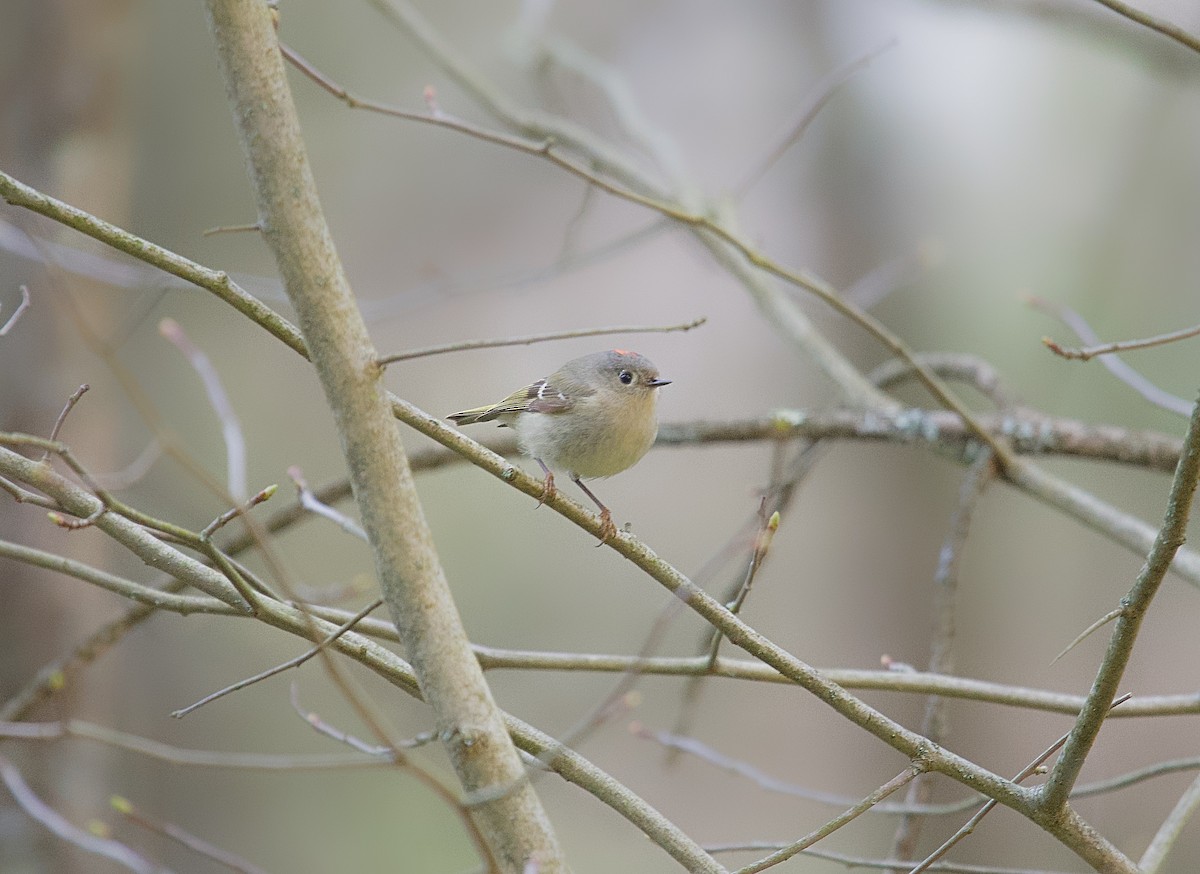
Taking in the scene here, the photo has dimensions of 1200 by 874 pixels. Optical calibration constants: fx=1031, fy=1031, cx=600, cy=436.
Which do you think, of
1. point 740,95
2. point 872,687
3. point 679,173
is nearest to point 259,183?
point 872,687

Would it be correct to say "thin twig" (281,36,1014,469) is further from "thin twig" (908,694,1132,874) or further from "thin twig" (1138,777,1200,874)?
"thin twig" (908,694,1132,874)

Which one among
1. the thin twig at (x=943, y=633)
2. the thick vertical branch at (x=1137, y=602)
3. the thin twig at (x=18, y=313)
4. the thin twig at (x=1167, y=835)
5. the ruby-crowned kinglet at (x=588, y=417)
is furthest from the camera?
the ruby-crowned kinglet at (x=588, y=417)

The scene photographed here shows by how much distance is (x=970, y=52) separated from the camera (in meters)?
5.43

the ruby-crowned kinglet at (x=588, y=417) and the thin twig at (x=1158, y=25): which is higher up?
the ruby-crowned kinglet at (x=588, y=417)

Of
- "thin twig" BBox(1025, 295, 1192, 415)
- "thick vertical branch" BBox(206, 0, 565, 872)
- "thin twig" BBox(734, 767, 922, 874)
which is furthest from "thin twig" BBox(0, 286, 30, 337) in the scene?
"thin twig" BBox(1025, 295, 1192, 415)

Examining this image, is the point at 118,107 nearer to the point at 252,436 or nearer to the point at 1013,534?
the point at 252,436

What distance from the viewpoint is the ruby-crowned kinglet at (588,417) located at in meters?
2.52

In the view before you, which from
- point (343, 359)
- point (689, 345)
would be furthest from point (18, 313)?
point (689, 345)

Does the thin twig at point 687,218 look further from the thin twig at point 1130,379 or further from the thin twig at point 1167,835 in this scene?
the thin twig at point 1167,835

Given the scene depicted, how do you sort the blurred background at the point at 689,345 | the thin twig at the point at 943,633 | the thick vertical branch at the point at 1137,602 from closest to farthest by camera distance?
the thick vertical branch at the point at 1137,602 → the thin twig at the point at 943,633 → the blurred background at the point at 689,345

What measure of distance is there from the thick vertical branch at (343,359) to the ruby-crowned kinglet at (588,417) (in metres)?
1.12

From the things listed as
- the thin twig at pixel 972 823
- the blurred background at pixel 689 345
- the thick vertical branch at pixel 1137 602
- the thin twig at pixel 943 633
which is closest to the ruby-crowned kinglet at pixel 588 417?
the thin twig at pixel 943 633

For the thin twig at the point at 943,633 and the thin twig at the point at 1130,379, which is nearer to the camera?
the thin twig at the point at 943,633

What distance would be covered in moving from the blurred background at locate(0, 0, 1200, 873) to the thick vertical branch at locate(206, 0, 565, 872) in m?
3.04
